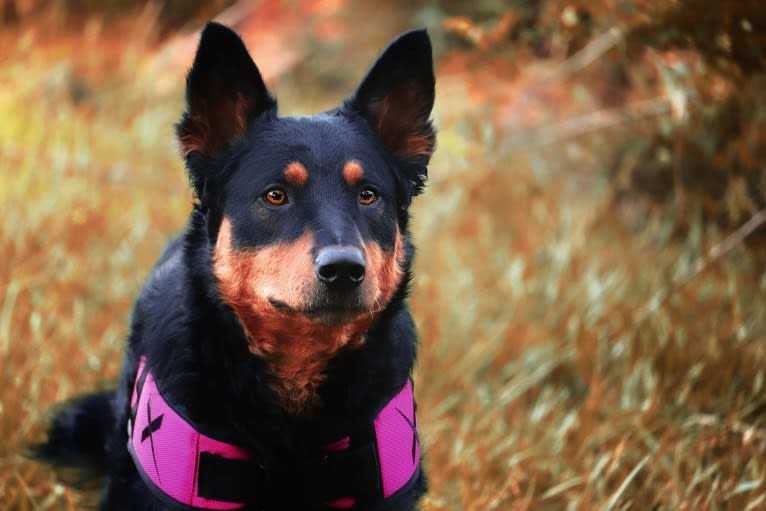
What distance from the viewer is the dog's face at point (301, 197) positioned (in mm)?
2701

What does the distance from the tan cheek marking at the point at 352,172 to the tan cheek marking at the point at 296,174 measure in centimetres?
13

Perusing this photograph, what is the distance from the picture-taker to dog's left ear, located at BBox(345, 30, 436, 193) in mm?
3048

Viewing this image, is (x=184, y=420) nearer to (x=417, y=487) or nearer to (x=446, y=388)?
(x=417, y=487)

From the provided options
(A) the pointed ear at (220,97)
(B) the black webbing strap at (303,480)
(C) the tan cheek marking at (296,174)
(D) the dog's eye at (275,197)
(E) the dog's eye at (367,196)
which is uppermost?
(A) the pointed ear at (220,97)

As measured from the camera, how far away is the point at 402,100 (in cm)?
314

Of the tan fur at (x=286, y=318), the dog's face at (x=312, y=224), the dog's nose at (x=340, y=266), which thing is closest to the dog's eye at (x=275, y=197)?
the dog's face at (x=312, y=224)

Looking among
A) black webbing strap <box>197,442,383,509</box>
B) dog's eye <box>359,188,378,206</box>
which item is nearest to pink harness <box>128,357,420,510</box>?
black webbing strap <box>197,442,383,509</box>

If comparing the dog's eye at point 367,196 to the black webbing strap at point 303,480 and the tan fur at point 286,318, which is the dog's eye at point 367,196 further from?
the black webbing strap at point 303,480

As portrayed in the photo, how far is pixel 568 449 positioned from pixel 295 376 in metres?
1.73

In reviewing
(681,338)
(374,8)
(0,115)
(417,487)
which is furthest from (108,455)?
(374,8)

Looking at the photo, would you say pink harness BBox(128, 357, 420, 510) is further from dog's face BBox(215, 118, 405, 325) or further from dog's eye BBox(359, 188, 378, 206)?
dog's eye BBox(359, 188, 378, 206)

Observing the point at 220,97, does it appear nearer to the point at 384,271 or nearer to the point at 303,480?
the point at 384,271

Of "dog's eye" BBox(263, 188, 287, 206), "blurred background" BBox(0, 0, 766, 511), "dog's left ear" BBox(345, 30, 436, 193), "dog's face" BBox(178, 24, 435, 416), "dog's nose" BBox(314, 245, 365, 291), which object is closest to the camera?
"dog's nose" BBox(314, 245, 365, 291)

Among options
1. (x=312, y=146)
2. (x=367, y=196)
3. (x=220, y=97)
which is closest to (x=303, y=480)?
(x=367, y=196)
